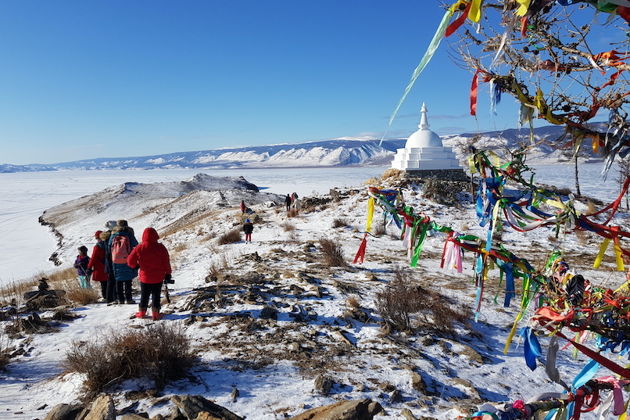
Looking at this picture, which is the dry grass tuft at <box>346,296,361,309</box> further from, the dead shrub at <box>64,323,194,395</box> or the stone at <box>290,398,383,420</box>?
the stone at <box>290,398,383,420</box>

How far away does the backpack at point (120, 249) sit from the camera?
21.0 ft

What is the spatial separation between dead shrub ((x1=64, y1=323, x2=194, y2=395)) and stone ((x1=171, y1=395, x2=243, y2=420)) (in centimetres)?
71

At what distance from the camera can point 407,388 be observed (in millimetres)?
3898

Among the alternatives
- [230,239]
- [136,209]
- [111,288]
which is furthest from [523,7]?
[136,209]

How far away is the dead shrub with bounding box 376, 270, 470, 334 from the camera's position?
18.1 feet

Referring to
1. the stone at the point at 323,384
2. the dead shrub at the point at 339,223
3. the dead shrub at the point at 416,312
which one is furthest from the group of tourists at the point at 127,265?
the dead shrub at the point at 339,223

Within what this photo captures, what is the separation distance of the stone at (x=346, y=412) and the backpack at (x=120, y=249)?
15.7 ft

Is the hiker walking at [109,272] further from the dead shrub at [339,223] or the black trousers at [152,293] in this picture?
the dead shrub at [339,223]

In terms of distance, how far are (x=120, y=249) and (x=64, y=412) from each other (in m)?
3.73

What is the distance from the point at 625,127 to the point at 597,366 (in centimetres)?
102

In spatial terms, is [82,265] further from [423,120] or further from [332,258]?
[423,120]

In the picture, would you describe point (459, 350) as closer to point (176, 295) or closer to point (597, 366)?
point (597, 366)

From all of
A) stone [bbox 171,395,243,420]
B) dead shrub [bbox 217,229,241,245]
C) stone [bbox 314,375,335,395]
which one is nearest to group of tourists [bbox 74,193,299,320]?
stone [bbox 171,395,243,420]

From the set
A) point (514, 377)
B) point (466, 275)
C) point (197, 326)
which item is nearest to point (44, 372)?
point (197, 326)
